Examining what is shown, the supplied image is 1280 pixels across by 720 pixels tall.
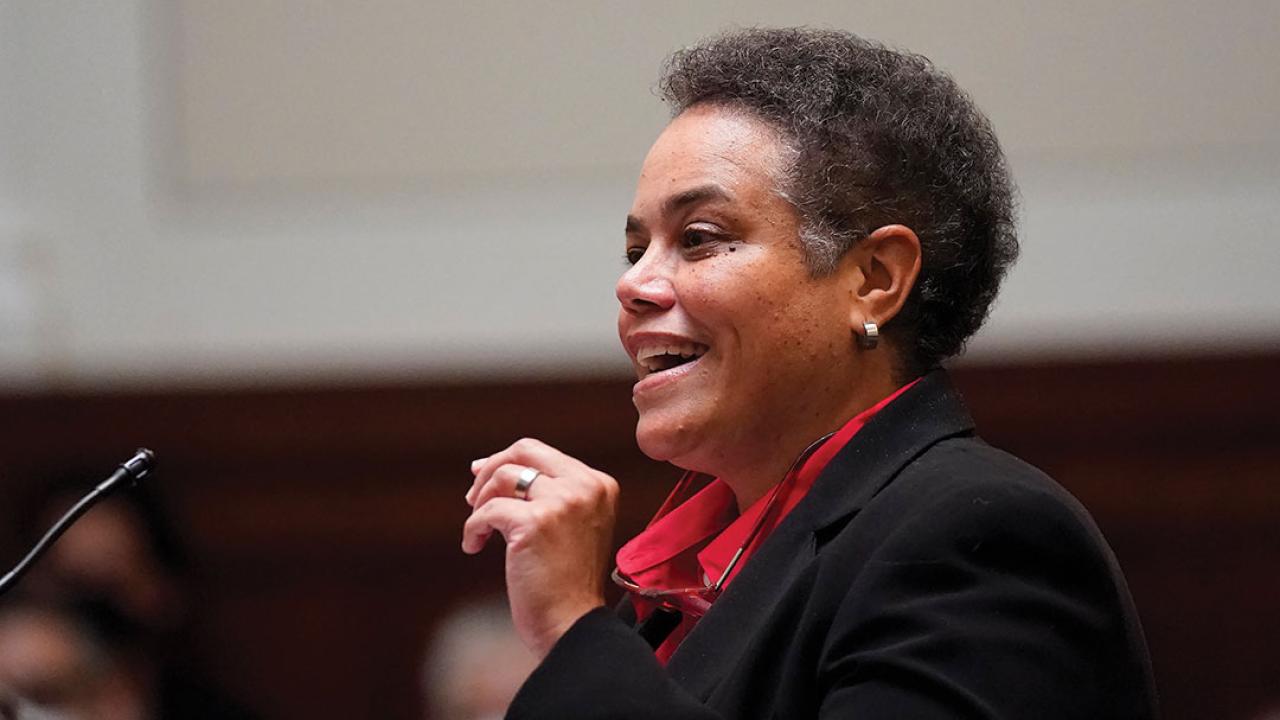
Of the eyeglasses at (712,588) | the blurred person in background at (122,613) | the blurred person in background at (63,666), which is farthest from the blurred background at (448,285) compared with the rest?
the eyeglasses at (712,588)

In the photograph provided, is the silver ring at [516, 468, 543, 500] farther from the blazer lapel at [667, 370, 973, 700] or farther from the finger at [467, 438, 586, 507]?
the blazer lapel at [667, 370, 973, 700]

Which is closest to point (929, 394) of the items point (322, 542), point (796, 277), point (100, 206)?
point (796, 277)

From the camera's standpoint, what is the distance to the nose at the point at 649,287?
1.81 m

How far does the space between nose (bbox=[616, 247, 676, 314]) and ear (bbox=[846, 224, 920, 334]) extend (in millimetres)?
193

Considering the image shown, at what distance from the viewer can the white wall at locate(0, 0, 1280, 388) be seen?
152 inches

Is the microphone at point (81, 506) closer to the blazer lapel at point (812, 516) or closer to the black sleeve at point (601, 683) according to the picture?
the black sleeve at point (601, 683)

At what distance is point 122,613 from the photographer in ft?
10.3

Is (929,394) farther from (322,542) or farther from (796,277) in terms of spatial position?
(322,542)

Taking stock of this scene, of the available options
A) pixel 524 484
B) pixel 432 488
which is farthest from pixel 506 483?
pixel 432 488

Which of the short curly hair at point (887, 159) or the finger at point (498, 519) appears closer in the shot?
the finger at point (498, 519)

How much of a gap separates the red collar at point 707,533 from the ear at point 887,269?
0.29ft

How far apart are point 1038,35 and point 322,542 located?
204 centimetres

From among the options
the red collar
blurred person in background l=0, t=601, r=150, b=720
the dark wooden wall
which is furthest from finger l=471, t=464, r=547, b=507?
the dark wooden wall

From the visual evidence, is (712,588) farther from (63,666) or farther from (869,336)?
(63,666)
